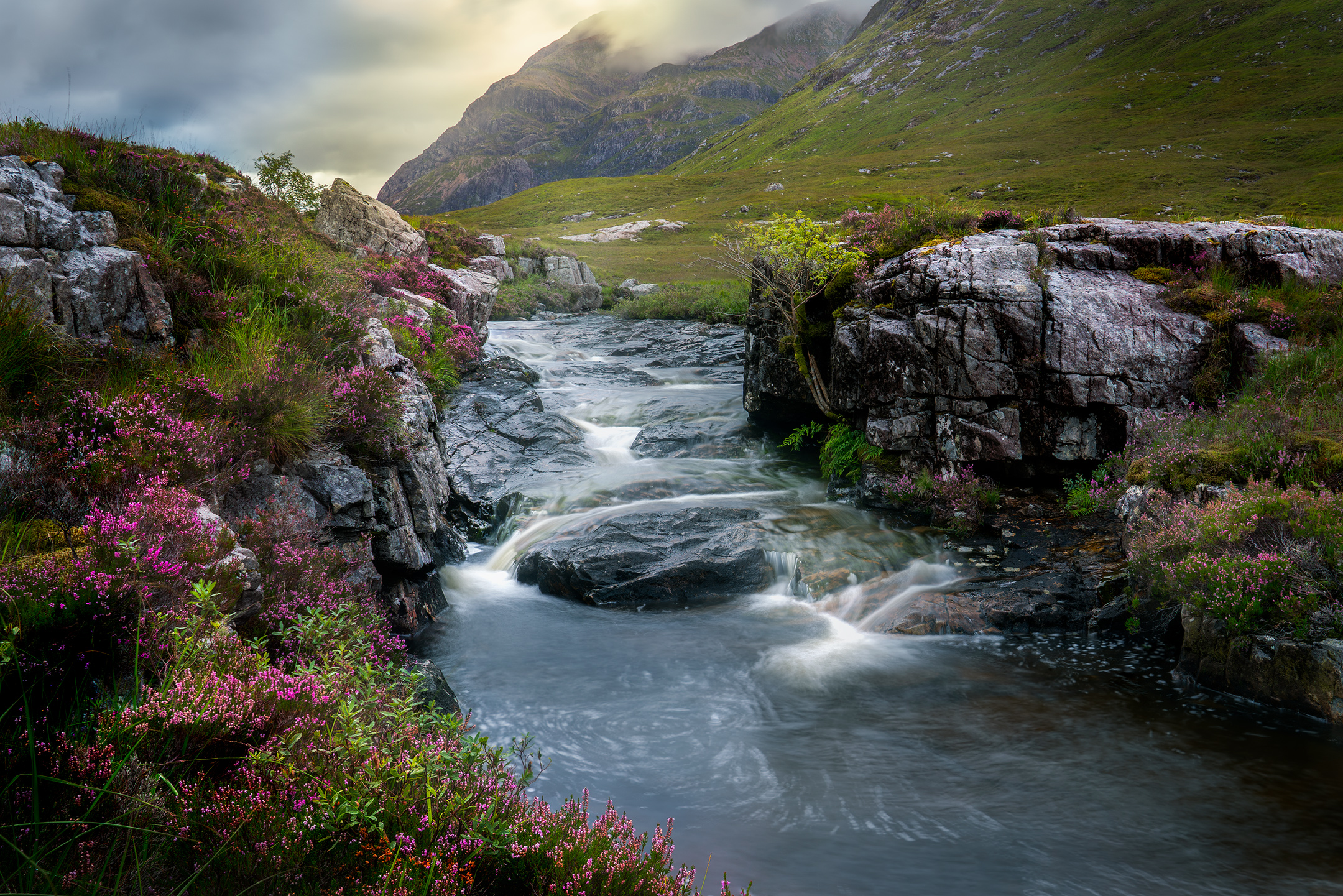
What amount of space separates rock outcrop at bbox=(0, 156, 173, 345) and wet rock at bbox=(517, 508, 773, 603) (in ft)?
20.6

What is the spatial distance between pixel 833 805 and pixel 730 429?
12166 mm

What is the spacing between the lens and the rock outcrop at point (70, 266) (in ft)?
21.0

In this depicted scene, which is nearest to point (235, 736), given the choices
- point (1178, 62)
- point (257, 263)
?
point (257, 263)

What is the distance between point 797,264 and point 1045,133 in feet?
336

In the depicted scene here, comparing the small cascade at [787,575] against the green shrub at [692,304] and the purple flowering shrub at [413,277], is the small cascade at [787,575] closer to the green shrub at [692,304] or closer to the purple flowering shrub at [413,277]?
the purple flowering shrub at [413,277]

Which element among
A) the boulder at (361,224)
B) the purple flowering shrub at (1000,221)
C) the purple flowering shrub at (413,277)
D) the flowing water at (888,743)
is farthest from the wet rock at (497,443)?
the purple flowering shrub at (1000,221)

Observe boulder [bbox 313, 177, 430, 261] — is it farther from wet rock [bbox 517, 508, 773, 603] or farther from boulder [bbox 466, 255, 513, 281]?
wet rock [bbox 517, 508, 773, 603]

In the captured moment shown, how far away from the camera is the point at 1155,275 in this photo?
38.2 feet

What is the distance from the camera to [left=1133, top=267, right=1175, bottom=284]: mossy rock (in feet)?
37.9

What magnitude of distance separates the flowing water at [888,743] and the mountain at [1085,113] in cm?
1229

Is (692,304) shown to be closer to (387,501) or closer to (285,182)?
(285,182)

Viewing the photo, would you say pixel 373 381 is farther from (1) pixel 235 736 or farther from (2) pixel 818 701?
(2) pixel 818 701

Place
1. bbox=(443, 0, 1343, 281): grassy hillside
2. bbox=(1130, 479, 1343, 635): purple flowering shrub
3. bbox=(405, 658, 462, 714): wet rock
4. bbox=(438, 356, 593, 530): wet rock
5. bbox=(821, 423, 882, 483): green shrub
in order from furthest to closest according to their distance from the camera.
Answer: bbox=(443, 0, 1343, 281): grassy hillside → bbox=(438, 356, 593, 530): wet rock → bbox=(821, 423, 882, 483): green shrub → bbox=(1130, 479, 1343, 635): purple flowering shrub → bbox=(405, 658, 462, 714): wet rock

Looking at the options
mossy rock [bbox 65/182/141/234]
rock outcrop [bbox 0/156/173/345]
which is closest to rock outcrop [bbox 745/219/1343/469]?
rock outcrop [bbox 0/156/173/345]
